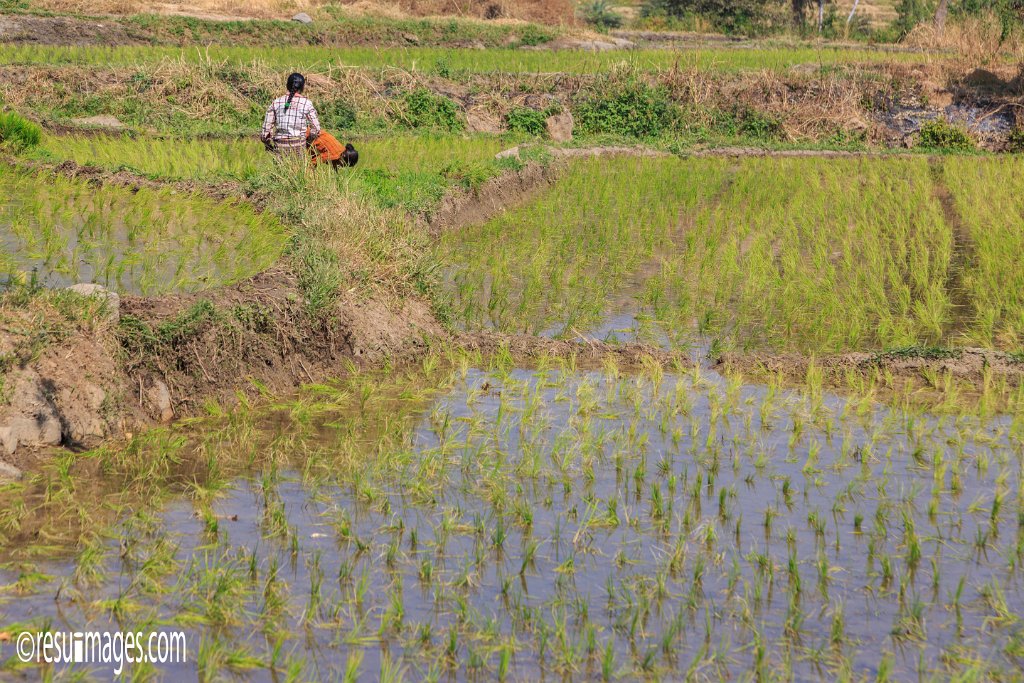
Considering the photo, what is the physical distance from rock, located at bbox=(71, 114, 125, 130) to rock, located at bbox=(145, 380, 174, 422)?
342 inches

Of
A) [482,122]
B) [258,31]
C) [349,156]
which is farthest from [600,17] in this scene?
[349,156]

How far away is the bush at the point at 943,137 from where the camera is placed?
15.5 m

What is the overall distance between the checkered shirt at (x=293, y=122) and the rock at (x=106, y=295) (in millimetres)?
3644

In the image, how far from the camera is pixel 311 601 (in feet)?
11.1

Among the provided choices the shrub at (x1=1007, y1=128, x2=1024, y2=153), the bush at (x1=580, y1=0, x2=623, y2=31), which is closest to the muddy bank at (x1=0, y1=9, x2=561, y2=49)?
the bush at (x1=580, y1=0, x2=623, y2=31)

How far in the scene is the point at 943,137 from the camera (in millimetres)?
15594

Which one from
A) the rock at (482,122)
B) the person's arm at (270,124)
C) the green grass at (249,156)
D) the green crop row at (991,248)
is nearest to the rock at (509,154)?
the green grass at (249,156)

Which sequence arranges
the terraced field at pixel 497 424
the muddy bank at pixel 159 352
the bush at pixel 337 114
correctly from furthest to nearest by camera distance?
the bush at pixel 337 114
the muddy bank at pixel 159 352
the terraced field at pixel 497 424

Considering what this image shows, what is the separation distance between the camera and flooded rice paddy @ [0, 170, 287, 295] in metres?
5.92

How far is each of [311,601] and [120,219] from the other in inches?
172

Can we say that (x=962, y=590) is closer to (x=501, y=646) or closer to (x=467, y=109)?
(x=501, y=646)

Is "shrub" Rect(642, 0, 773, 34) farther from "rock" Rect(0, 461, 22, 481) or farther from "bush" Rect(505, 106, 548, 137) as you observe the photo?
"rock" Rect(0, 461, 22, 481)

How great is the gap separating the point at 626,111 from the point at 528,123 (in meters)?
1.43

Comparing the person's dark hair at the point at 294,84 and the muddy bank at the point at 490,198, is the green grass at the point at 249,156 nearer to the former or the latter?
the muddy bank at the point at 490,198
